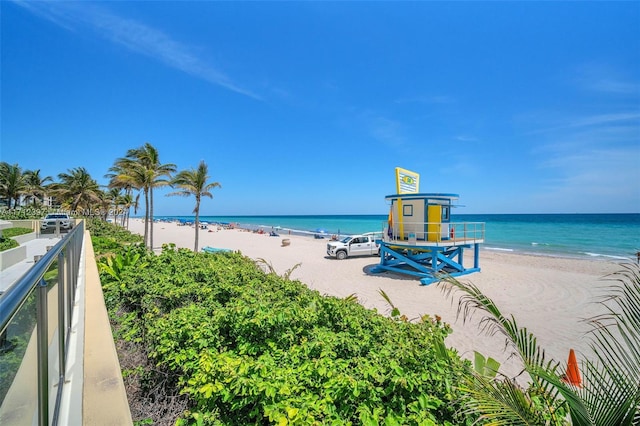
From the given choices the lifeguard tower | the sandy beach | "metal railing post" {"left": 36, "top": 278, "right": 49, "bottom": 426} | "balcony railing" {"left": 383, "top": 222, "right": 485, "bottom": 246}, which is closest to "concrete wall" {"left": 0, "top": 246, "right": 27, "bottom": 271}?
the sandy beach

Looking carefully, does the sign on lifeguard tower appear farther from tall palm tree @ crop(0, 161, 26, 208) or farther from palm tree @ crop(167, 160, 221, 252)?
tall palm tree @ crop(0, 161, 26, 208)

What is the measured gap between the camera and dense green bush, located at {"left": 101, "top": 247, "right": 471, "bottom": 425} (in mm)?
2322

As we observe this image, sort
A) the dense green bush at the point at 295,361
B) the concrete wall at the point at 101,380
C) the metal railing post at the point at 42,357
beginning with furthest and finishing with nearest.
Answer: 1. the dense green bush at the point at 295,361
2. the concrete wall at the point at 101,380
3. the metal railing post at the point at 42,357

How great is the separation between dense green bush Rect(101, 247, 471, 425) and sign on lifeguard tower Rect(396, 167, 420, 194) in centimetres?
1384

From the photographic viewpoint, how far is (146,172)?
2314cm

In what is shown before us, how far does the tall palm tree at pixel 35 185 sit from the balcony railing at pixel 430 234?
55224 mm

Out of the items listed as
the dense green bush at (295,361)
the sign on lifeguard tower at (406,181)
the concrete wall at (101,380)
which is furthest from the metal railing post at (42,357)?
the sign on lifeguard tower at (406,181)

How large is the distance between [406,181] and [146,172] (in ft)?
60.9

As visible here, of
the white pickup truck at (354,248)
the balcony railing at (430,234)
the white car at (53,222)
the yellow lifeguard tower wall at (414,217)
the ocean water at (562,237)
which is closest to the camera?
the balcony railing at (430,234)

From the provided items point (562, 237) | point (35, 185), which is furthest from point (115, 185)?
point (562, 237)

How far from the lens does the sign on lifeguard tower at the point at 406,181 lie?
17531 mm

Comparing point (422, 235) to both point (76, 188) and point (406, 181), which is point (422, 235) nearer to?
point (406, 181)

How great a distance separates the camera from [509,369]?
6.86m

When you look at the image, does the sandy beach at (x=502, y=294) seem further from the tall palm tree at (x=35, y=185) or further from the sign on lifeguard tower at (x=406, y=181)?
the tall palm tree at (x=35, y=185)
